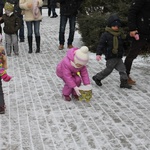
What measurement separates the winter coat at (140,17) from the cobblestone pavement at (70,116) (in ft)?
3.74

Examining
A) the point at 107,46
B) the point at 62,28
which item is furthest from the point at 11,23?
the point at 107,46

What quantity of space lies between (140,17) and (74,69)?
1626 millimetres

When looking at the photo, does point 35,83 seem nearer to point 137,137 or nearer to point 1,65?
point 1,65

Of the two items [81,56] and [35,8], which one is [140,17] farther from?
[35,8]

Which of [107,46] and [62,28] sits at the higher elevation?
[107,46]

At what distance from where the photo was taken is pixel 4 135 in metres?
4.49

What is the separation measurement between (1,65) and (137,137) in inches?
87.0

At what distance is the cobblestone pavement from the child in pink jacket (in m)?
0.26

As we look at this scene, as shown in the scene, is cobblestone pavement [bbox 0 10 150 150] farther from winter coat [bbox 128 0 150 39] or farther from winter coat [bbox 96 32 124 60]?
winter coat [bbox 128 0 150 39]

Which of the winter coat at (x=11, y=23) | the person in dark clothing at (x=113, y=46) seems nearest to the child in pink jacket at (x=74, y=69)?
the person in dark clothing at (x=113, y=46)

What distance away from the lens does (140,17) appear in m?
6.12

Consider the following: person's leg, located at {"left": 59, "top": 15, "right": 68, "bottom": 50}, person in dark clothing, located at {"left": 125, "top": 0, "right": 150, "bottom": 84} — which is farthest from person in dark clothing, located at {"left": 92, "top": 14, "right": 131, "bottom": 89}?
person's leg, located at {"left": 59, "top": 15, "right": 68, "bottom": 50}

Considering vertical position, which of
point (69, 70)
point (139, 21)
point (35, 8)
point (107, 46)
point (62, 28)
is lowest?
point (62, 28)

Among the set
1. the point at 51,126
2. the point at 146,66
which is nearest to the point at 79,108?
the point at 51,126
